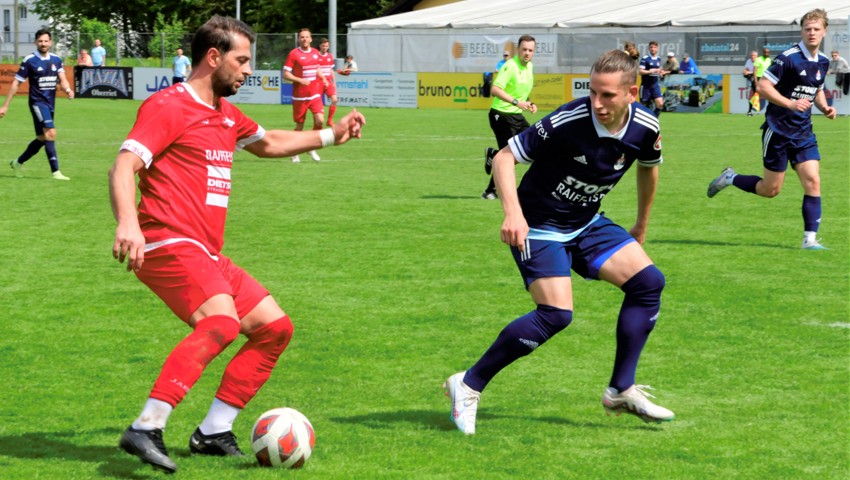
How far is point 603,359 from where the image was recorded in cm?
746

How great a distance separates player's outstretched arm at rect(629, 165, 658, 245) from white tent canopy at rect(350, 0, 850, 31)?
3448 centimetres

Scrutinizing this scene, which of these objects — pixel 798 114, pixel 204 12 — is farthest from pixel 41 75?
pixel 204 12

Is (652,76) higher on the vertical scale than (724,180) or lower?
higher

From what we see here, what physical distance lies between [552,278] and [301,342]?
2.49m

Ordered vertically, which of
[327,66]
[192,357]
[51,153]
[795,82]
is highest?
[327,66]

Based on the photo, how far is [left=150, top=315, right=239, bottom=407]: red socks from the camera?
194 inches

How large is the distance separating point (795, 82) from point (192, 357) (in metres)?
8.09

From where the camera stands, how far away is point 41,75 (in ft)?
58.8

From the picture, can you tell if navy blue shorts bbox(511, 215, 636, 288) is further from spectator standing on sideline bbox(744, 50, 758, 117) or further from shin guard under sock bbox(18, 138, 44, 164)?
spectator standing on sideline bbox(744, 50, 758, 117)

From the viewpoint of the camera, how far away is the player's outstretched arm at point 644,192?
20.7ft

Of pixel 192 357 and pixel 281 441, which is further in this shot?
pixel 281 441

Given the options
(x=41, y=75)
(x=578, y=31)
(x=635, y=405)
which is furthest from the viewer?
(x=578, y=31)

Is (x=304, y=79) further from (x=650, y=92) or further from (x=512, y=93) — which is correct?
(x=650, y=92)

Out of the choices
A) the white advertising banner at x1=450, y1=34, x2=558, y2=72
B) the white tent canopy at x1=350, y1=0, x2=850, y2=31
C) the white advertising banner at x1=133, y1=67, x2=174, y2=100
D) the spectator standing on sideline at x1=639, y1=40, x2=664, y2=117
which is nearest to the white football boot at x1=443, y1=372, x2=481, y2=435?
the spectator standing on sideline at x1=639, y1=40, x2=664, y2=117
